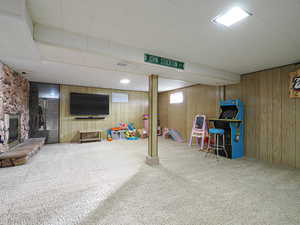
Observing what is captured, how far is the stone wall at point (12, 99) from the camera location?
11.0 feet

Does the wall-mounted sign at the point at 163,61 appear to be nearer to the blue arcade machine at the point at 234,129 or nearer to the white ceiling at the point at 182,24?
the white ceiling at the point at 182,24

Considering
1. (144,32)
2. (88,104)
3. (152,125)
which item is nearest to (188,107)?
(152,125)

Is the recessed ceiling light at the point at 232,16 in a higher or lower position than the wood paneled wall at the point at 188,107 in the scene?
higher

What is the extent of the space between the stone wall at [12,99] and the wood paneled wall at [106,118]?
1.17 metres

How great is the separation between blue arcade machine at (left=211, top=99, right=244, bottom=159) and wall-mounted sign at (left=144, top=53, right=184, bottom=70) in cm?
212

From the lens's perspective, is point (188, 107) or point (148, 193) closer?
point (148, 193)

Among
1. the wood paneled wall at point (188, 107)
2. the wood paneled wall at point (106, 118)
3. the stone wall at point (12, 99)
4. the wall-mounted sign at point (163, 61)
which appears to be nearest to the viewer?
the wall-mounted sign at point (163, 61)

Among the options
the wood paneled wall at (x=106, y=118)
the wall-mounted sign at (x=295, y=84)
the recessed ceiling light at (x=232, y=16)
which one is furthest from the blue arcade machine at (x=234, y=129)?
the wood paneled wall at (x=106, y=118)

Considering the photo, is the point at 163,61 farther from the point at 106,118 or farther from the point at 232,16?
the point at 106,118

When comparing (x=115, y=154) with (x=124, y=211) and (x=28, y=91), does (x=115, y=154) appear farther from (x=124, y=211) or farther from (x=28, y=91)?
(x=28, y=91)

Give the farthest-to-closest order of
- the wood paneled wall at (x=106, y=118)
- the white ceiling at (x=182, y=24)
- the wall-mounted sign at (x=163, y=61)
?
the wood paneled wall at (x=106, y=118), the wall-mounted sign at (x=163, y=61), the white ceiling at (x=182, y=24)

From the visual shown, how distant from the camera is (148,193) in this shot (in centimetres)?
222

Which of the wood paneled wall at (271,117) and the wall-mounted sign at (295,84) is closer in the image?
the wall-mounted sign at (295,84)

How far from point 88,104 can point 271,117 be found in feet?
21.1
